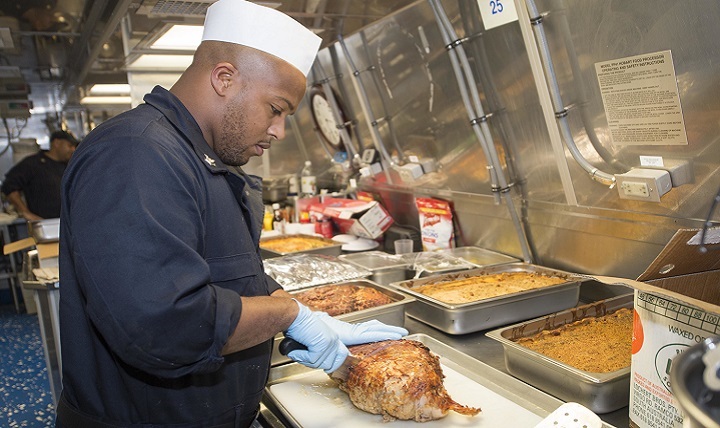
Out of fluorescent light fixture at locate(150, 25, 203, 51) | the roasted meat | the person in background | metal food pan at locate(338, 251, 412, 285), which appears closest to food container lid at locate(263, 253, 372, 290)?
metal food pan at locate(338, 251, 412, 285)

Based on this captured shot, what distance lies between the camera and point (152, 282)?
1010 millimetres

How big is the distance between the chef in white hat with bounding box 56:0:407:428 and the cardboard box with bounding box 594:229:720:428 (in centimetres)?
74

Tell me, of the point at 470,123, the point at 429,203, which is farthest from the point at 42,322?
the point at 470,123

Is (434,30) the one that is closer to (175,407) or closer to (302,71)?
(302,71)

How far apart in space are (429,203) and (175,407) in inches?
81.9

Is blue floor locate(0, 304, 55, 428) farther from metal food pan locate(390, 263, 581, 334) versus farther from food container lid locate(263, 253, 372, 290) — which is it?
metal food pan locate(390, 263, 581, 334)

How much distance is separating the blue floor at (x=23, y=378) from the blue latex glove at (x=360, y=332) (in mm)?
2731

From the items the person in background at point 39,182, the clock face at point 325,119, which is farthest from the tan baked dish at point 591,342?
the person in background at point 39,182

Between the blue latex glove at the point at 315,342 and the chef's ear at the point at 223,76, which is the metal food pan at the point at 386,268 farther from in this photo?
the chef's ear at the point at 223,76

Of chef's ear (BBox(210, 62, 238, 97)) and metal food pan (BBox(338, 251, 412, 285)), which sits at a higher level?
chef's ear (BBox(210, 62, 238, 97))

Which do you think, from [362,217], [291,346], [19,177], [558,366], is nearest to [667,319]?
[558,366]

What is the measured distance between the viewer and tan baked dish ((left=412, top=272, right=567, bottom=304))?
2051 mm

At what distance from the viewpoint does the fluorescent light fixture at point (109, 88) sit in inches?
207

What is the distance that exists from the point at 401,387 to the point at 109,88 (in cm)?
517
